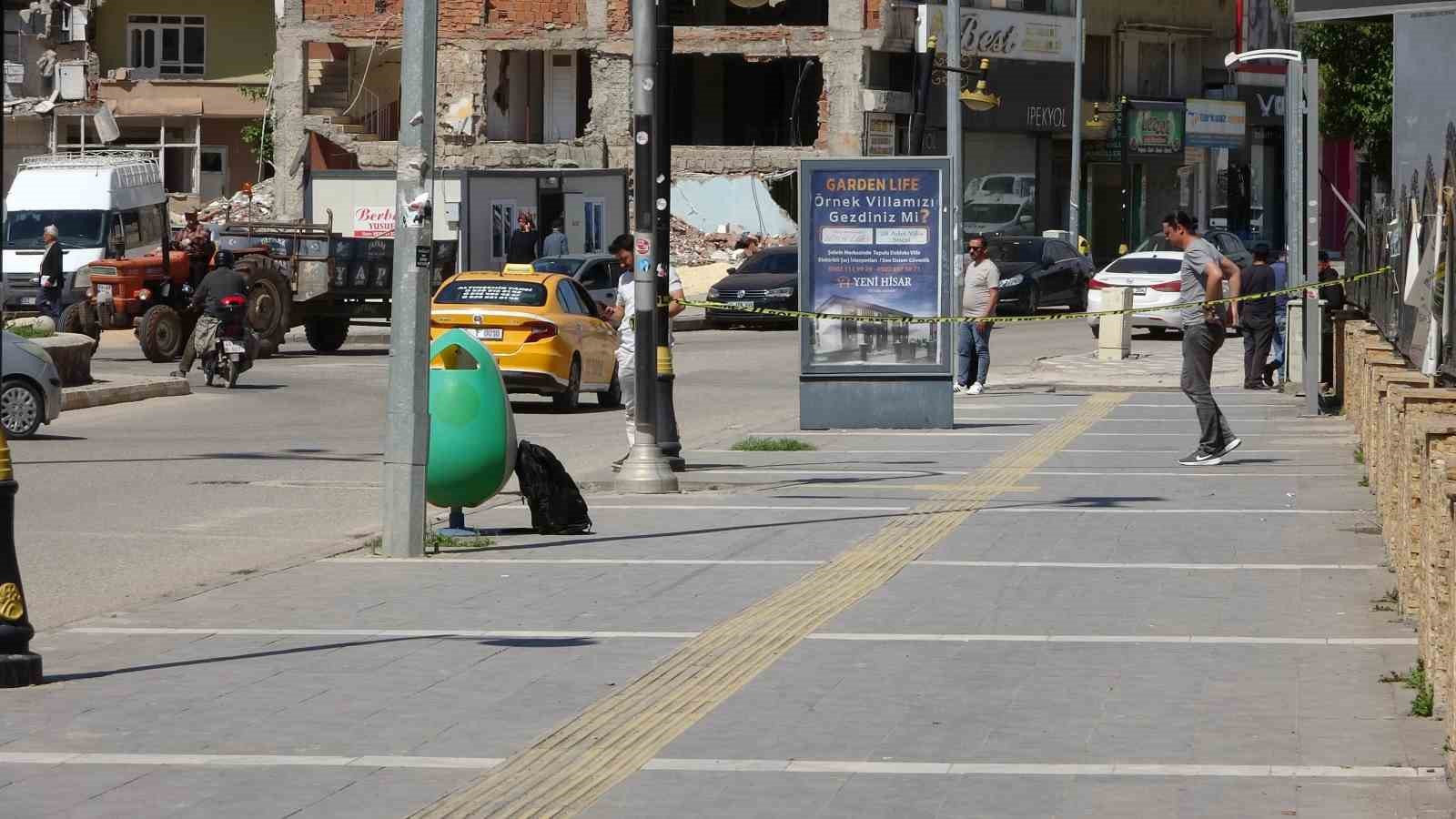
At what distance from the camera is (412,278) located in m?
11.8

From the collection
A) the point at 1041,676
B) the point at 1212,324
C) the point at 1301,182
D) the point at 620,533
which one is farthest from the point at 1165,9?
the point at 1041,676

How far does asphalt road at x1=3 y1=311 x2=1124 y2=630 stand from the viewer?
11930 millimetres

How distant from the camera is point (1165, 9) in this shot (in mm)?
65062

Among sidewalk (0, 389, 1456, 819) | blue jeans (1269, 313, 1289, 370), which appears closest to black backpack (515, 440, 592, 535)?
sidewalk (0, 389, 1456, 819)

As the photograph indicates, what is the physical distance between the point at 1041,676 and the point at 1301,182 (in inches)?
632

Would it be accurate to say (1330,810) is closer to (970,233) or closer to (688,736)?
(688,736)

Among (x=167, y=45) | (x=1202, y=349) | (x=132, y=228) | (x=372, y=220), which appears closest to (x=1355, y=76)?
(x=1202, y=349)

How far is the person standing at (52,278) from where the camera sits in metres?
31.6

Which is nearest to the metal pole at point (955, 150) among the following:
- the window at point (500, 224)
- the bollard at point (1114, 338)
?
the bollard at point (1114, 338)

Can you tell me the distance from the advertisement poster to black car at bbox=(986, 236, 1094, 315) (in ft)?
67.9

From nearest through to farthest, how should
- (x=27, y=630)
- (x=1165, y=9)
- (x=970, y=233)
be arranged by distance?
1. (x=27, y=630)
2. (x=970, y=233)
3. (x=1165, y=9)

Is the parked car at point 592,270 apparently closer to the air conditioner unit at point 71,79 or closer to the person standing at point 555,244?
the person standing at point 555,244

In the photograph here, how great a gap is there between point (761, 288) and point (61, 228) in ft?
40.6

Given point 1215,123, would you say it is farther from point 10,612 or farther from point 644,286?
point 10,612
